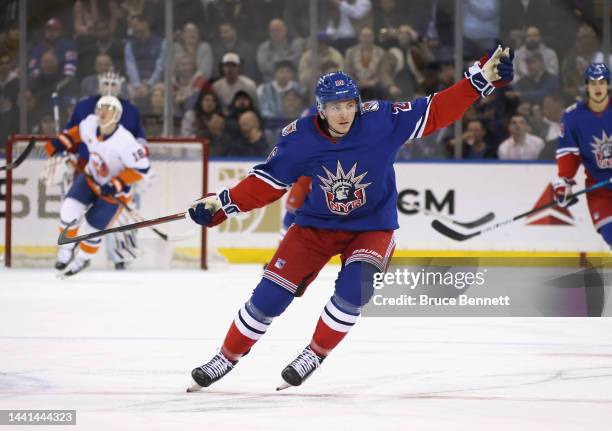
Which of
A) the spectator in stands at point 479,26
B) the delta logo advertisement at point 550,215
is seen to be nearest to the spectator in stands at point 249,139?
the spectator in stands at point 479,26

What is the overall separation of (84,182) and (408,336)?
3534mm

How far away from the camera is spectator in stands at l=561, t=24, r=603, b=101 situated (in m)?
9.19

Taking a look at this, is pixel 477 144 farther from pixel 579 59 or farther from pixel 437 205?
pixel 579 59

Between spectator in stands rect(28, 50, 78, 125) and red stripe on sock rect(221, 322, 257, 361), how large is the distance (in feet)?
18.1

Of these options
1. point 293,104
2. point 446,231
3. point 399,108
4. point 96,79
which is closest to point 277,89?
point 293,104

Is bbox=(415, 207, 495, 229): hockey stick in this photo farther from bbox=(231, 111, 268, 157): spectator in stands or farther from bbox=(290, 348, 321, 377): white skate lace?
bbox=(290, 348, 321, 377): white skate lace

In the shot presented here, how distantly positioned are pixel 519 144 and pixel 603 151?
85.7 inches

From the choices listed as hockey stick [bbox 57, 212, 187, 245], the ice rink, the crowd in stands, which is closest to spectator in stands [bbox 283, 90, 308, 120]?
the crowd in stands

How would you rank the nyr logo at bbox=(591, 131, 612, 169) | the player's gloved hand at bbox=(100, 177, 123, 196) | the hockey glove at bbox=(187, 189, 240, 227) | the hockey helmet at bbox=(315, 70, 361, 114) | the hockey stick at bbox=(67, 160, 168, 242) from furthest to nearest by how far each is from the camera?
the hockey stick at bbox=(67, 160, 168, 242) < the player's gloved hand at bbox=(100, 177, 123, 196) < the nyr logo at bbox=(591, 131, 612, 169) < the hockey glove at bbox=(187, 189, 240, 227) < the hockey helmet at bbox=(315, 70, 361, 114)

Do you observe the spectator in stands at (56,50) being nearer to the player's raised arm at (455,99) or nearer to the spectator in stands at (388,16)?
the spectator in stands at (388,16)

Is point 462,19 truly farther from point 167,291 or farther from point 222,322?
point 222,322

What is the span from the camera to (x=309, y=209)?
14.0 ft

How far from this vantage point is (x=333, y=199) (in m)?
4.17

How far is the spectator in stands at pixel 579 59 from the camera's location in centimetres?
919
